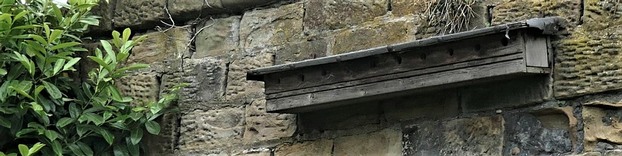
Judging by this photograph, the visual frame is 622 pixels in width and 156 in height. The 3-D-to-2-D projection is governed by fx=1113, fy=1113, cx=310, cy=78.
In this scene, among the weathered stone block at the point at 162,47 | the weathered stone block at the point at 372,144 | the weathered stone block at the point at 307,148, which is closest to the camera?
the weathered stone block at the point at 372,144

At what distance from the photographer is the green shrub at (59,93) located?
12.4 feet

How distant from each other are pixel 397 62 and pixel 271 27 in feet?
2.46

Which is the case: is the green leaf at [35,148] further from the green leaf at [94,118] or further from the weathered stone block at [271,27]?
the weathered stone block at [271,27]

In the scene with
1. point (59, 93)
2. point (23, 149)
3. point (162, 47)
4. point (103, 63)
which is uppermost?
point (162, 47)

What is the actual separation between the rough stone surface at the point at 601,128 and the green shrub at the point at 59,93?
1.54 metres

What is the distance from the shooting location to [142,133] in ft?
13.0

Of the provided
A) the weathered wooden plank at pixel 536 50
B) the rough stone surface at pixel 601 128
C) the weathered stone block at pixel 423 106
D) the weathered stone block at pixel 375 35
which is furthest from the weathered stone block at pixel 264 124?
the rough stone surface at pixel 601 128

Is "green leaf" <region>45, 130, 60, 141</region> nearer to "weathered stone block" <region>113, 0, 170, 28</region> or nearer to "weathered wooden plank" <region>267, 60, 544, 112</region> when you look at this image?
"weathered stone block" <region>113, 0, 170, 28</region>

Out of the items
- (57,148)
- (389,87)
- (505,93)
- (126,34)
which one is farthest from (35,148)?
(505,93)

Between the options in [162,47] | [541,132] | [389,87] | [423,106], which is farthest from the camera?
[162,47]

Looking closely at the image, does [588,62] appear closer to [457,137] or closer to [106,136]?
[457,137]

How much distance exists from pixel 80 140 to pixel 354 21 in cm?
105

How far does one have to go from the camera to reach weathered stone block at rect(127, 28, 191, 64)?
13.5 ft

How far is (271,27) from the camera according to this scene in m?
3.92
